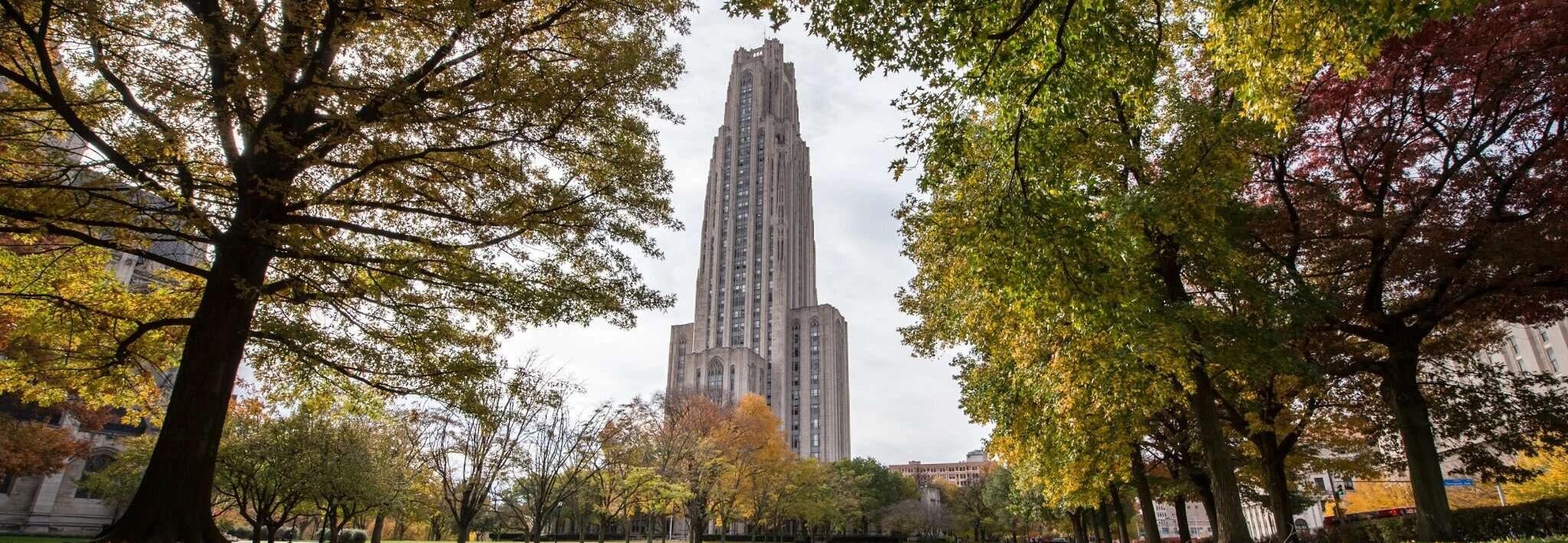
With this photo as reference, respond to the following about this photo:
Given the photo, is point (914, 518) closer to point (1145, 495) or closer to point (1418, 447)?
point (1145, 495)

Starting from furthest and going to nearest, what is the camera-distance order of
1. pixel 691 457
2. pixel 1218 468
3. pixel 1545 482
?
1. pixel 691 457
2. pixel 1545 482
3. pixel 1218 468

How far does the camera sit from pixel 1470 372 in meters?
16.1

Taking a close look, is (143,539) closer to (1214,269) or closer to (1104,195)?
(1104,195)

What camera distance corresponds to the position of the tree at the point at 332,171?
730cm

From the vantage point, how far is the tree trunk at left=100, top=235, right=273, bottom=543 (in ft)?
25.1

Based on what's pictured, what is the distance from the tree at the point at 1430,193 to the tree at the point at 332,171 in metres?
12.2

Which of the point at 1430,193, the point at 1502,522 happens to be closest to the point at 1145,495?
the point at 1502,522

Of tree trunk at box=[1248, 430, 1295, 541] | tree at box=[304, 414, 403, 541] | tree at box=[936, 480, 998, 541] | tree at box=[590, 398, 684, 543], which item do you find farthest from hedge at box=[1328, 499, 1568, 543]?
tree at box=[936, 480, 998, 541]

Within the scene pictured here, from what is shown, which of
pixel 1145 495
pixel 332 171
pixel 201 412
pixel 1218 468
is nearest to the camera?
pixel 201 412

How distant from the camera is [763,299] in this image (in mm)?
103812

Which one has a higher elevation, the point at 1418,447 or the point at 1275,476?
the point at 1418,447

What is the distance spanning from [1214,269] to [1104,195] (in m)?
2.85

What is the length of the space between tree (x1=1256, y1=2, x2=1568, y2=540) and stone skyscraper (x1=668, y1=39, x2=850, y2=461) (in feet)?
276

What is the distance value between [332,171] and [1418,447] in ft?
63.2
